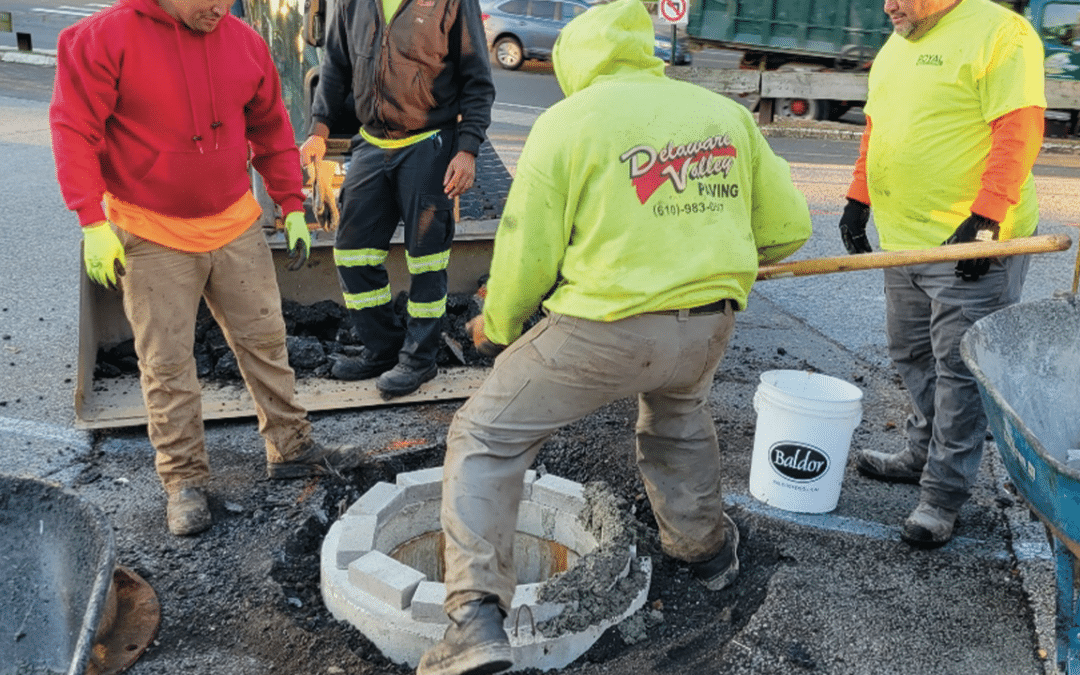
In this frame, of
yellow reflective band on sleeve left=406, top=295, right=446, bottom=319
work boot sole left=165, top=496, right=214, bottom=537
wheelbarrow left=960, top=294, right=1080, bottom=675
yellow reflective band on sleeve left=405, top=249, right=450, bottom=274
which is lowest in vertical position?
work boot sole left=165, top=496, right=214, bottom=537

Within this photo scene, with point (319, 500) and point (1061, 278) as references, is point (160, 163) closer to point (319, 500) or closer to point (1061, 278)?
point (319, 500)

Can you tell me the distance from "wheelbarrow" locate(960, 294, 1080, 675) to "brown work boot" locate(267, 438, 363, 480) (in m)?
2.45

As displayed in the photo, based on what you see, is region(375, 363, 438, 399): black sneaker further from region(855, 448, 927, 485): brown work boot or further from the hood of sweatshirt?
the hood of sweatshirt

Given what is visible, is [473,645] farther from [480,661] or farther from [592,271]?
[592,271]

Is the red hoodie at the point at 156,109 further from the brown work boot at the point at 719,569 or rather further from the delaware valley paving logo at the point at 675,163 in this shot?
the brown work boot at the point at 719,569

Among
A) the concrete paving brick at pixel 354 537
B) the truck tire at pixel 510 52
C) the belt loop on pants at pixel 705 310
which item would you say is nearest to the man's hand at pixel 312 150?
the concrete paving brick at pixel 354 537

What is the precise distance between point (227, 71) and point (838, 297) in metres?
4.77

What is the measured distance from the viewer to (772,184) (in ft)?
10.8

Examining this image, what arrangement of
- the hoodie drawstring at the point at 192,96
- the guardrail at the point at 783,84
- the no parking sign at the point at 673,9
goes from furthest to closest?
the no parking sign at the point at 673,9 < the guardrail at the point at 783,84 < the hoodie drawstring at the point at 192,96

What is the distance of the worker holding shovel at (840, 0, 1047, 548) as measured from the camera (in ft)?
11.9

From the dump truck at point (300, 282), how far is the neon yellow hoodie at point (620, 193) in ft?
7.43

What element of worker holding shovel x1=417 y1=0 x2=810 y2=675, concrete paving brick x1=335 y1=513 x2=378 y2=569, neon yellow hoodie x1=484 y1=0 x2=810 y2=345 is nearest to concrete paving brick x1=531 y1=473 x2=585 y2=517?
concrete paving brick x1=335 y1=513 x2=378 y2=569

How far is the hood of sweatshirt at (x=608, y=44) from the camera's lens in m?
2.97

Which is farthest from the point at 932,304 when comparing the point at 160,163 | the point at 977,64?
the point at 160,163
